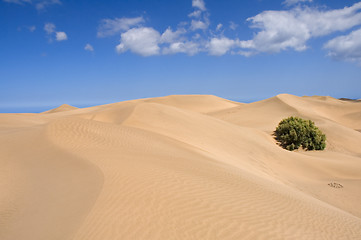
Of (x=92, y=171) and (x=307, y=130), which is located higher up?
(x=307, y=130)

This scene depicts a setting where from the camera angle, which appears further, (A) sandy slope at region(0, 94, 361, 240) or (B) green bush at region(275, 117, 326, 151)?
(B) green bush at region(275, 117, 326, 151)

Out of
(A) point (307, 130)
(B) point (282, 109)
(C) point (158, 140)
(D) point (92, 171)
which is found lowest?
(D) point (92, 171)

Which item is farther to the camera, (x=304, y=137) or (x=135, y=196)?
(x=304, y=137)

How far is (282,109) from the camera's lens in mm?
31203

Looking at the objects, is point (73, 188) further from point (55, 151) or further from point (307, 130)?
point (307, 130)

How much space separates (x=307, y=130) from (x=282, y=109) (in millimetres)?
15741

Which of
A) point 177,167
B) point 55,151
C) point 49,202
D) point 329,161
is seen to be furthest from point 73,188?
point 329,161

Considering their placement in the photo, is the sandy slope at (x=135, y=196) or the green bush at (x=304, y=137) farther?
the green bush at (x=304, y=137)

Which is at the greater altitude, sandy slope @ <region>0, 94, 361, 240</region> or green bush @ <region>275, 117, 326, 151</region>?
green bush @ <region>275, 117, 326, 151</region>

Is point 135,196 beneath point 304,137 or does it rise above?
beneath

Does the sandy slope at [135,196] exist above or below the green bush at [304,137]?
below

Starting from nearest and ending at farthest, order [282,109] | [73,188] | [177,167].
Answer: [73,188]
[177,167]
[282,109]

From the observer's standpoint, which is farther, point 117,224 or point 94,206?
point 94,206

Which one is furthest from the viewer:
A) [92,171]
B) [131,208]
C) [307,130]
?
[307,130]
